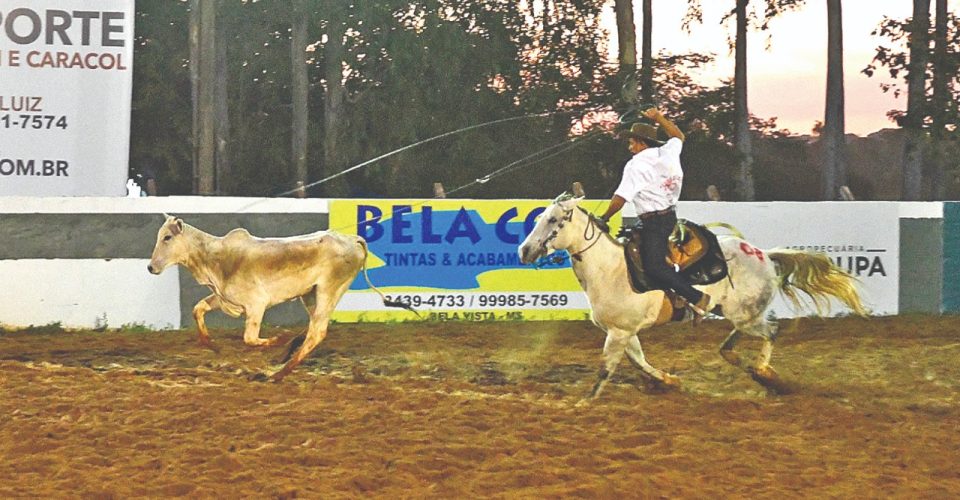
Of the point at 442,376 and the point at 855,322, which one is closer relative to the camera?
the point at 442,376

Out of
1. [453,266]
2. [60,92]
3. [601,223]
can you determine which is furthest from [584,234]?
[60,92]

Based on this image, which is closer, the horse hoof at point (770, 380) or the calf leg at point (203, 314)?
the horse hoof at point (770, 380)

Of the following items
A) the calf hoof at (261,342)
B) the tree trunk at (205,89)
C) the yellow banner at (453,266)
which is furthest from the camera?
the tree trunk at (205,89)

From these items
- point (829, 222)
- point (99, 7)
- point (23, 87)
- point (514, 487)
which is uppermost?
point (99, 7)

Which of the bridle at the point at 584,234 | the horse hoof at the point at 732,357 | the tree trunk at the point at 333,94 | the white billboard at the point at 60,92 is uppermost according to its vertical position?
the tree trunk at the point at 333,94

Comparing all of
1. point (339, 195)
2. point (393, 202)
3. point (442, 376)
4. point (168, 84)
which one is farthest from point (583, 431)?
point (168, 84)

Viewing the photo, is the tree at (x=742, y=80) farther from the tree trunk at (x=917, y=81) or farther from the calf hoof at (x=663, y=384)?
the calf hoof at (x=663, y=384)

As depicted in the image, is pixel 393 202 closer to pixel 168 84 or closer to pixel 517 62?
pixel 517 62

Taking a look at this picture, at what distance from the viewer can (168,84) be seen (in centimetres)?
3077

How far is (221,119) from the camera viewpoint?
26.3 m

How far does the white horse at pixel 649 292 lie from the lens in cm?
960

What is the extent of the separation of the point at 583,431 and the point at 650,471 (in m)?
1.22

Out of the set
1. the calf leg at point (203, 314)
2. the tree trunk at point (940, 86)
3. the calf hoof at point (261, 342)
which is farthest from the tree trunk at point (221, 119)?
the calf hoof at point (261, 342)

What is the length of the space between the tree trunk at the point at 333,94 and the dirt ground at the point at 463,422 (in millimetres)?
16771
